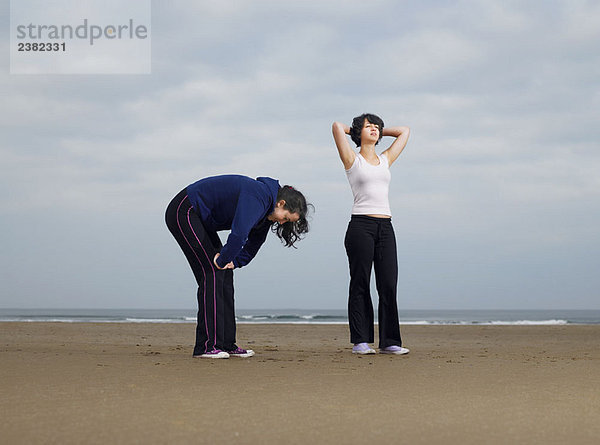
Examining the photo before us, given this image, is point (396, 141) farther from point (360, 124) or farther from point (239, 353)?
point (239, 353)

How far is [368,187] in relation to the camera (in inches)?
193

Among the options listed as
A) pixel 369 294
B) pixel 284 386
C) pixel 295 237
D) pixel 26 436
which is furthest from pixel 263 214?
pixel 26 436

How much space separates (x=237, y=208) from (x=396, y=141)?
1846mm

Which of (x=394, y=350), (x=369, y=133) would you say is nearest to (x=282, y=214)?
(x=369, y=133)

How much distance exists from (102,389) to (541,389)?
192cm

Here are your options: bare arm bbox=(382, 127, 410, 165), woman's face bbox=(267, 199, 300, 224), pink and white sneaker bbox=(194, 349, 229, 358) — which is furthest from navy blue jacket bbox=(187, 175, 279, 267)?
bare arm bbox=(382, 127, 410, 165)

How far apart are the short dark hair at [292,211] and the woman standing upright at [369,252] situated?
0.65 meters

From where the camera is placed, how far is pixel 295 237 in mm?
4418

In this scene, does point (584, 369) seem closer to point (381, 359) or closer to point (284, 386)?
point (381, 359)

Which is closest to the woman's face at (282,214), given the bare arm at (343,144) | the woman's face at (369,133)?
the bare arm at (343,144)

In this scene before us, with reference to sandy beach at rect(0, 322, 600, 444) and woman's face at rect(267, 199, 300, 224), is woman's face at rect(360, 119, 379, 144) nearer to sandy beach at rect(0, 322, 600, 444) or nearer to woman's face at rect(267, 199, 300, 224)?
woman's face at rect(267, 199, 300, 224)

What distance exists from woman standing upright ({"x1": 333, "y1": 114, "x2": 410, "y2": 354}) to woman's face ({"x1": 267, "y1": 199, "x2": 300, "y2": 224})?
737 mm

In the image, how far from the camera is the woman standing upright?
489 centimetres

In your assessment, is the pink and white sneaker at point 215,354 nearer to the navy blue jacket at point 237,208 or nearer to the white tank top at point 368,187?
the navy blue jacket at point 237,208
